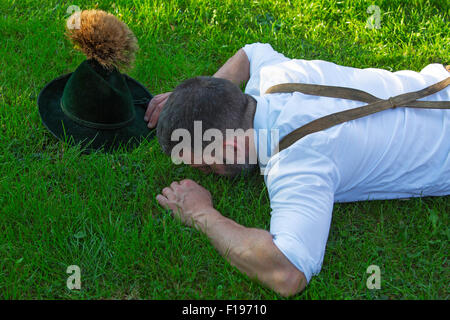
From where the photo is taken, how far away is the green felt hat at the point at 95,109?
2.96m

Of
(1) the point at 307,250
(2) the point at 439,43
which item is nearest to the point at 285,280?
(1) the point at 307,250

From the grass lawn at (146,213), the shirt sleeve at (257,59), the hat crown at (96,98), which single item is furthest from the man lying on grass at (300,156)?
the hat crown at (96,98)

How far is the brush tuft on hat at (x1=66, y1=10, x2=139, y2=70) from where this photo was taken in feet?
9.19

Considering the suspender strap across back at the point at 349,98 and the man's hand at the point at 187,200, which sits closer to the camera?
the suspender strap across back at the point at 349,98

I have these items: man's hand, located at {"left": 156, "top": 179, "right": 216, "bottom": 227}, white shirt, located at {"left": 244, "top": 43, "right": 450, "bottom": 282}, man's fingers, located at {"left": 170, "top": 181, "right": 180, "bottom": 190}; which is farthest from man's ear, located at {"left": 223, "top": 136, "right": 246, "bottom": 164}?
man's fingers, located at {"left": 170, "top": 181, "right": 180, "bottom": 190}

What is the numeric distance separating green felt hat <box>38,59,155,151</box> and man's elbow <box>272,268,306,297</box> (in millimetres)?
1473

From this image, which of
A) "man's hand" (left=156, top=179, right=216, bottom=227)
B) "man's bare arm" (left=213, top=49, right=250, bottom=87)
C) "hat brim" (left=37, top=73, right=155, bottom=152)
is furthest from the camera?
"man's bare arm" (left=213, top=49, right=250, bottom=87)

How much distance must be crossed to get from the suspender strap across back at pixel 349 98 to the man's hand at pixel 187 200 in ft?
1.97

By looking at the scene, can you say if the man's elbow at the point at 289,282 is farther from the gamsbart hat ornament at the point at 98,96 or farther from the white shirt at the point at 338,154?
the gamsbart hat ornament at the point at 98,96

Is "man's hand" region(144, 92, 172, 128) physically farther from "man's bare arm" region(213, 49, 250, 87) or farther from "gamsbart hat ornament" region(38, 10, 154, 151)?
"man's bare arm" region(213, 49, 250, 87)

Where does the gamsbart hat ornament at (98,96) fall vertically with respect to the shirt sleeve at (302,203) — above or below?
above

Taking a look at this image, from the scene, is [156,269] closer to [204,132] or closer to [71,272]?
[71,272]

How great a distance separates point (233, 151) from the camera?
286 centimetres

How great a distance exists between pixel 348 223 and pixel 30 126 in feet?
7.80
